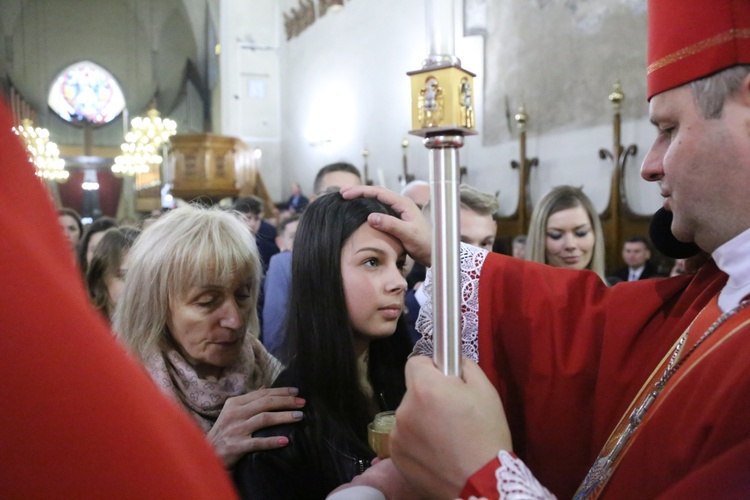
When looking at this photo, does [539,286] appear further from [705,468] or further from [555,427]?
[705,468]

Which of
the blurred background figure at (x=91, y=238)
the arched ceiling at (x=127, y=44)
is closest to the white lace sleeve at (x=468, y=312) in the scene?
the blurred background figure at (x=91, y=238)

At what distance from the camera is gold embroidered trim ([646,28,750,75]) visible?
108 centimetres

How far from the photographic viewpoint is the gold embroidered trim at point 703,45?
1.08 meters

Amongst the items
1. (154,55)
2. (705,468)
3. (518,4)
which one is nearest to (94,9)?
(154,55)

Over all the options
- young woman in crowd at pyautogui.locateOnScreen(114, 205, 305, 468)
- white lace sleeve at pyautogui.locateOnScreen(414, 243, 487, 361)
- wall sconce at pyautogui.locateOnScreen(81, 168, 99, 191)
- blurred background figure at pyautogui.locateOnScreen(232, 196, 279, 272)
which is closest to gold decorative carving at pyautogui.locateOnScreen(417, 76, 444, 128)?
white lace sleeve at pyautogui.locateOnScreen(414, 243, 487, 361)

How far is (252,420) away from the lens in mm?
1483

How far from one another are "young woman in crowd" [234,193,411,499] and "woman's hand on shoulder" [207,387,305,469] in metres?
0.04

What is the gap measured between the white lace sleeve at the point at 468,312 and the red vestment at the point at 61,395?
1.09m

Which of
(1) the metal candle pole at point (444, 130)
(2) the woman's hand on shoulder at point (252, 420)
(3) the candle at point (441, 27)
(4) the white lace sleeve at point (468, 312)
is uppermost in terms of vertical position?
(3) the candle at point (441, 27)

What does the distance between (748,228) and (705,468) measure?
16.9 inches

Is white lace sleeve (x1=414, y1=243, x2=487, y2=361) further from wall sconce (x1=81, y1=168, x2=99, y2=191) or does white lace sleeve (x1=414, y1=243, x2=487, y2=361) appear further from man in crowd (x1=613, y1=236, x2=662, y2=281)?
wall sconce (x1=81, y1=168, x2=99, y2=191)

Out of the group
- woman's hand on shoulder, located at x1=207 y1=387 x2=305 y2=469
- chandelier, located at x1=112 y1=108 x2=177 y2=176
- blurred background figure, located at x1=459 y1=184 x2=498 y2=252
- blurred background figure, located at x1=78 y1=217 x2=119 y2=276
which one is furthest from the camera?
chandelier, located at x1=112 y1=108 x2=177 y2=176

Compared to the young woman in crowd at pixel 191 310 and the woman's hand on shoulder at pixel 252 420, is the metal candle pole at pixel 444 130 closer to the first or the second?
the woman's hand on shoulder at pixel 252 420

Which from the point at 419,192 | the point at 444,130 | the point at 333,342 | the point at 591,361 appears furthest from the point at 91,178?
the point at 444,130
